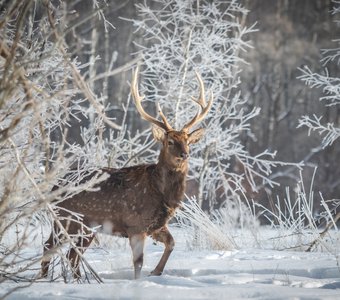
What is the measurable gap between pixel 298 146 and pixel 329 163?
2.21 m

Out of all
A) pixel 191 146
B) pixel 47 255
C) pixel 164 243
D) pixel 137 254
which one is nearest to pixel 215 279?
pixel 137 254

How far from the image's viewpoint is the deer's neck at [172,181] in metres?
6.67

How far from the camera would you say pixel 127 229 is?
6.63m

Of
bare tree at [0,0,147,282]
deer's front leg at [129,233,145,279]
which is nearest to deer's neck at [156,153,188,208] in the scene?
deer's front leg at [129,233,145,279]

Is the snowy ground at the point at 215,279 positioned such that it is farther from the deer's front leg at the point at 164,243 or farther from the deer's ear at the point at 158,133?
the deer's ear at the point at 158,133

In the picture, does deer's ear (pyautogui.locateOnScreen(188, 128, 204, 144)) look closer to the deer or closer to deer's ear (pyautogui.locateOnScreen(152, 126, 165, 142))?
the deer

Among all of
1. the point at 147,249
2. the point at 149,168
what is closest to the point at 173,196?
the point at 149,168

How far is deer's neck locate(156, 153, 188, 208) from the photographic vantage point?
6668mm

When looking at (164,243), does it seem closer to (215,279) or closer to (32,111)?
(215,279)

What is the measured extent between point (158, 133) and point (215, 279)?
2.45m

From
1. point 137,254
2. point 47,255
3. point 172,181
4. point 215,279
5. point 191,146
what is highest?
point 191,146

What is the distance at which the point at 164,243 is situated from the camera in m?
6.58

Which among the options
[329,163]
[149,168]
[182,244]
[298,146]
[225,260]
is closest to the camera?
[225,260]

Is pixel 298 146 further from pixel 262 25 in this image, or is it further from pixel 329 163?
pixel 262 25
